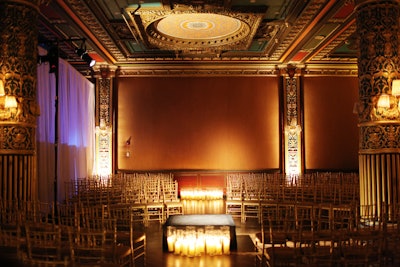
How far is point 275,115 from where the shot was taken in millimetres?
15578

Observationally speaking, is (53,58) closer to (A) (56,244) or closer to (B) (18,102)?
(B) (18,102)

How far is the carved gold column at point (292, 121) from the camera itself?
1517 cm

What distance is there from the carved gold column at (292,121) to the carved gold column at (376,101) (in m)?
7.57

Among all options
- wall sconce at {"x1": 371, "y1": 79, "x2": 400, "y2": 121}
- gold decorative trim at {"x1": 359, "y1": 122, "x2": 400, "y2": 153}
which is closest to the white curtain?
gold decorative trim at {"x1": 359, "y1": 122, "x2": 400, "y2": 153}

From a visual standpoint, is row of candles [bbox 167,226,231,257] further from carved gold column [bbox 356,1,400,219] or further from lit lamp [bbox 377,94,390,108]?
lit lamp [bbox 377,94,390,108]

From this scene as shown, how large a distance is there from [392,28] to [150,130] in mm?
9827

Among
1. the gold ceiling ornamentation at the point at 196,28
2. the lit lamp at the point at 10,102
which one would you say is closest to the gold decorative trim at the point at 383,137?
the gold ceiling ornamentation at the point at 196,28

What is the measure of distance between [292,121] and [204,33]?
5226mm

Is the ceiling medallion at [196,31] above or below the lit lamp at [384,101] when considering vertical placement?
above

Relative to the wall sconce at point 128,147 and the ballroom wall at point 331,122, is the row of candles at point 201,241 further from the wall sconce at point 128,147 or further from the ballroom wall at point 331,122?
the ballroom wall at point 331,122

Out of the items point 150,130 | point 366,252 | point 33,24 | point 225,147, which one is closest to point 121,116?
point 150,130

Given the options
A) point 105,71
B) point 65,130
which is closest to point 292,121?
point 105,71

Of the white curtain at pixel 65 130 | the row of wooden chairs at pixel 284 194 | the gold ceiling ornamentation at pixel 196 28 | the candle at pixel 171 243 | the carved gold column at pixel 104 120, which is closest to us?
the candle at pixel 171 243

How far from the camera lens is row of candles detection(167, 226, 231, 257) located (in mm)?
6910
